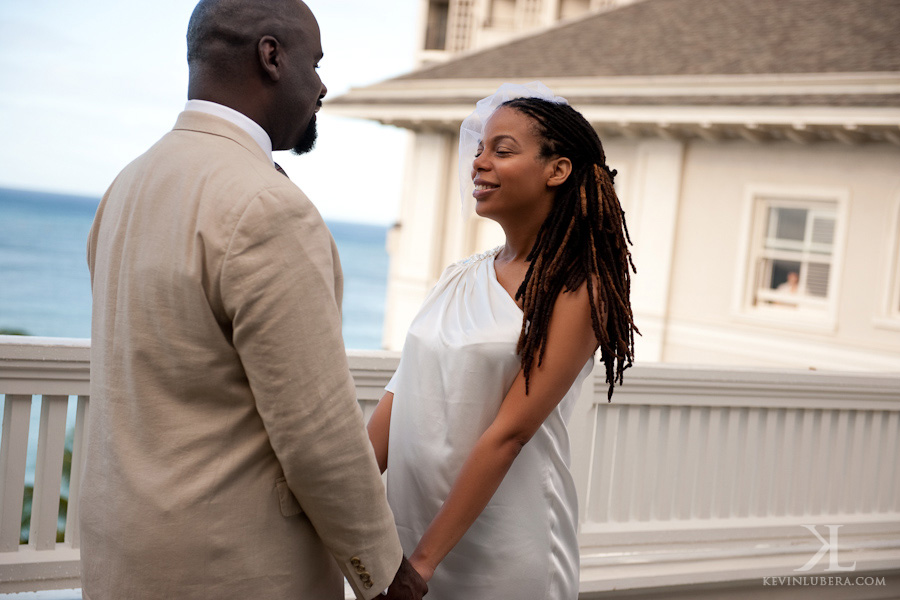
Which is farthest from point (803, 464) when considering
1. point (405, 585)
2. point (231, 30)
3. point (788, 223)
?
point (788, 223)

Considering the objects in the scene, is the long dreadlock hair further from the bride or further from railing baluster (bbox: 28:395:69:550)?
railing baluster (bbox: 28:395:69:550)

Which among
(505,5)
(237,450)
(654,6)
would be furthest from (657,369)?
(505,5)

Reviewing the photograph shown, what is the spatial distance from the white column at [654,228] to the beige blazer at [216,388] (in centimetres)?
941

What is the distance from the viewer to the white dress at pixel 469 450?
5.90 ft

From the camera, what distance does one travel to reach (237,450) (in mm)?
1361

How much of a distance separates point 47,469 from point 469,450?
1.32 m

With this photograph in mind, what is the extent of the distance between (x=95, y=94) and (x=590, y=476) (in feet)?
222

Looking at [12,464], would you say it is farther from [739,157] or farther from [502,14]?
[502,14]

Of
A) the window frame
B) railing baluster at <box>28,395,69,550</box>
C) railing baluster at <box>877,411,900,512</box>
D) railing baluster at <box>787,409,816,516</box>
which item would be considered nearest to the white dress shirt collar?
railing baluster at <box>28,395,69,550</box>

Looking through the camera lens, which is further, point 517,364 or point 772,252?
point 772,252

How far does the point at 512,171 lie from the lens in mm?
1811

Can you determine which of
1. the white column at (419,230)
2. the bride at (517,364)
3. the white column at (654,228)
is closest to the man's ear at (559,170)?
the bride at (517,364)

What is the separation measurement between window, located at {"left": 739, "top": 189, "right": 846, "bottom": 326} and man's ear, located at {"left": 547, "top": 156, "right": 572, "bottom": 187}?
8349 millimetres

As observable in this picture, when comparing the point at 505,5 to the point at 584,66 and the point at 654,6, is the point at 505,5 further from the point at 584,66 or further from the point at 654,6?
the point at 584,66
